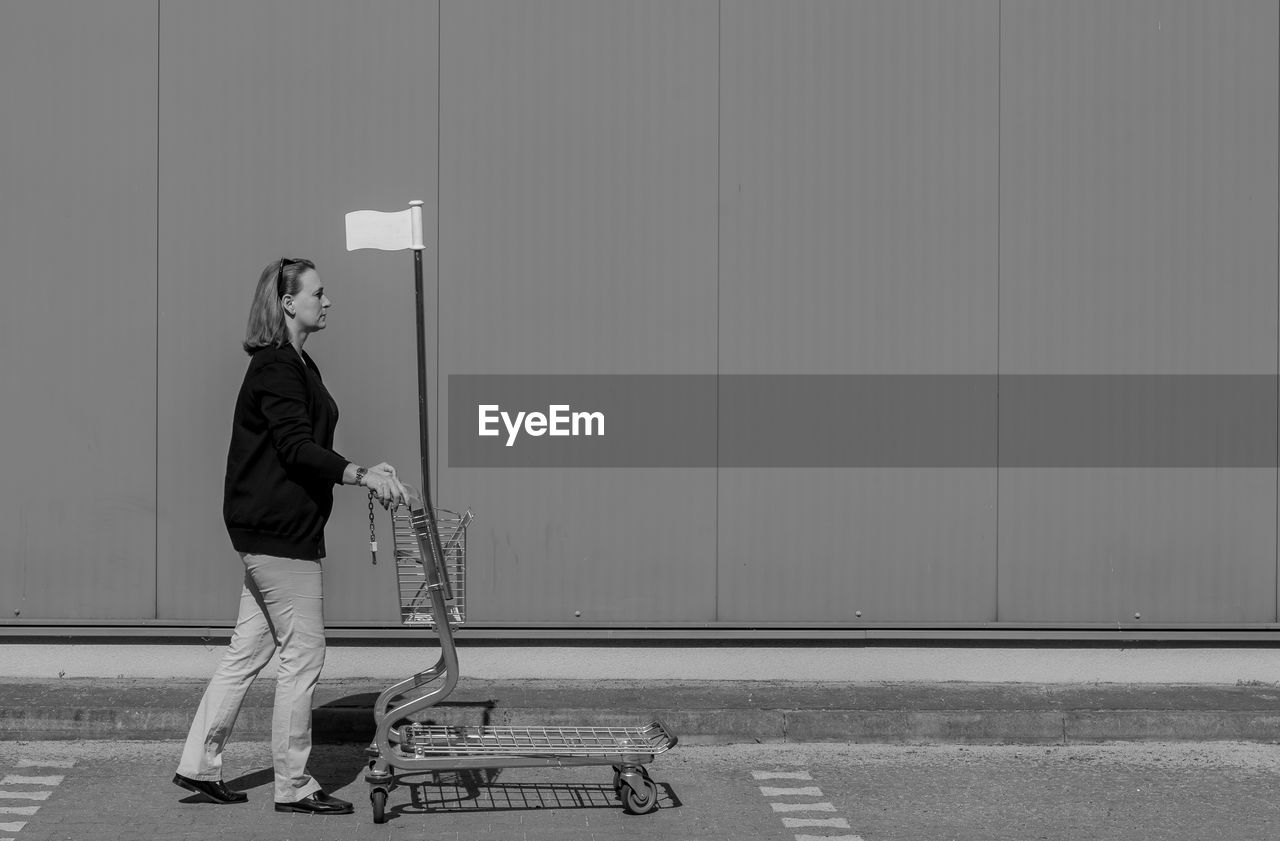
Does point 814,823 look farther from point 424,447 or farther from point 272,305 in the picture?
point 272,305

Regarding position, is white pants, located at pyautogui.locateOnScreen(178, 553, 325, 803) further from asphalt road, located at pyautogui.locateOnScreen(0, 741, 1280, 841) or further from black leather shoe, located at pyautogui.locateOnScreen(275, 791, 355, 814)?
asphalt road, located at pyautogui.locateOnScreen(0, 741, 1280, 841)

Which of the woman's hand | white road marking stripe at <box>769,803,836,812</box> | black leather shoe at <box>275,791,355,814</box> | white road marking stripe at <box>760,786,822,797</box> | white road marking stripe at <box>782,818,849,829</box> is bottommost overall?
white road marking stripe at <box>760,786,822,797</box>

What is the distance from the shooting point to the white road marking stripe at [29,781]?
21.1ft

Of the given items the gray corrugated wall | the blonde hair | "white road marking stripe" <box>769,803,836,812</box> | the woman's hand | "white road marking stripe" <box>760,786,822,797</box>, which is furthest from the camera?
the gray corrugated wall

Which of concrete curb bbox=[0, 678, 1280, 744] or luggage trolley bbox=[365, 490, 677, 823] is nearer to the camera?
luggage trolley bbox=[365, 490, 677, 823]

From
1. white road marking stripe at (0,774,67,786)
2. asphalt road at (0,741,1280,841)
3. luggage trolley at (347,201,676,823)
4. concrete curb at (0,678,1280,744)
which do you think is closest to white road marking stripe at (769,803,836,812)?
asphalt road at (0,741,1280,841)

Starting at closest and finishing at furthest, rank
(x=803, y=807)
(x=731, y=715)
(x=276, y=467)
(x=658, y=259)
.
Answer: (x=276, y=467)
(x=803, y=807)
(x=731, y=715)
(x=658, y=259)

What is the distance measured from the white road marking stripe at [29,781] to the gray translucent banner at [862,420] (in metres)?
2.53

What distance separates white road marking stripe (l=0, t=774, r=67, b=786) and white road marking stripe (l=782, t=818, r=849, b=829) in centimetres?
290

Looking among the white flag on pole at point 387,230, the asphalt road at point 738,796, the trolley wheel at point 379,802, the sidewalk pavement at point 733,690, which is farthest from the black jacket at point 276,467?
the sidewalk pavement at point 733,690

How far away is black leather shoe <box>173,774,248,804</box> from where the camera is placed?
604 centimetres

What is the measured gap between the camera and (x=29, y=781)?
647cm

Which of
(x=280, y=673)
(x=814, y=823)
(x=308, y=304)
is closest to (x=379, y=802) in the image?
(x=280, y=673)

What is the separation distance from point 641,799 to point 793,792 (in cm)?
74
